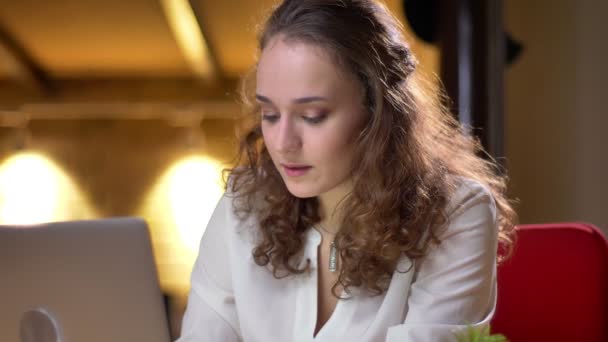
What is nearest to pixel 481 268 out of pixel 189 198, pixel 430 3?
pixel 430 3

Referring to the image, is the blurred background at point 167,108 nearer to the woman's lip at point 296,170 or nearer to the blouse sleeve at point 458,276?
the blouse sleeve at point 458,276

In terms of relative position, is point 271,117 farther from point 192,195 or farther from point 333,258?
point 192,195

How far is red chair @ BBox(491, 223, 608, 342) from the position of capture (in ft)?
5.33

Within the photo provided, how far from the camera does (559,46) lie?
14.9 ft

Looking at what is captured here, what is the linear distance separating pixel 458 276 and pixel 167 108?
20.6 feet

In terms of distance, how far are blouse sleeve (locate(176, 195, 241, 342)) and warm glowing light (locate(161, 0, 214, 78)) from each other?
171 inches

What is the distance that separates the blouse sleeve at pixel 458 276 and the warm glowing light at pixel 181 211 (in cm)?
575

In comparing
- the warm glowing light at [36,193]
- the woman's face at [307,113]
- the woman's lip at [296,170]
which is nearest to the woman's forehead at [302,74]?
the woman's face at [307,113]

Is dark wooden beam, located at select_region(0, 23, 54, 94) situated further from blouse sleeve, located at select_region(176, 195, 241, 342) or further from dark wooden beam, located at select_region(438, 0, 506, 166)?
blouse sleeve, located at select_region(176, 195, 241, 342)

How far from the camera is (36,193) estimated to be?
7445mm

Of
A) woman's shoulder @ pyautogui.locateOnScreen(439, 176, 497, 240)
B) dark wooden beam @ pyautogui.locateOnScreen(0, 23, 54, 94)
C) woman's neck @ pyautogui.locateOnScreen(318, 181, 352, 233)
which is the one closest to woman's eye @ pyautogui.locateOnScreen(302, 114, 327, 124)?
woman's neck @ pyautogui.locateOnScreen(318, 181, 352, 233)

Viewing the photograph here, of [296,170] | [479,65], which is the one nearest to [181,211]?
[479,65]

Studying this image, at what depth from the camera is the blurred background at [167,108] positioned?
450 centimetres

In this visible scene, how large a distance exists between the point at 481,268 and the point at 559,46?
3.38 meters
